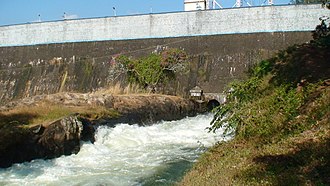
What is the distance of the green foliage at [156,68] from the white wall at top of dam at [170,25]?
265 centimetres

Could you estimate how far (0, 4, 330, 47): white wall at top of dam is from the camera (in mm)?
20859

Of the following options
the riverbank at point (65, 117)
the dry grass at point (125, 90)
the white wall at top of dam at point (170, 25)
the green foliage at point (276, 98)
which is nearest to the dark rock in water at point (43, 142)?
the riverbank at point (65, 117)

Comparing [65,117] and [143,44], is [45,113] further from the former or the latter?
[143,44]

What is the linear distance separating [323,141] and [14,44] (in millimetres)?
26026

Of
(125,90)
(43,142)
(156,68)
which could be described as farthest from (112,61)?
(43,142)

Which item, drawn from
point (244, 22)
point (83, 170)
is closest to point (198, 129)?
point (83, 170)

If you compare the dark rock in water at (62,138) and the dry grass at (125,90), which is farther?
the dry grass at (125,90)

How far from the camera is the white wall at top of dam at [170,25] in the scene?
20.9 meters

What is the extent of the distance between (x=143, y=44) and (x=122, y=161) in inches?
596

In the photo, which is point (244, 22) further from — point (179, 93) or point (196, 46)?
point (179, 93)

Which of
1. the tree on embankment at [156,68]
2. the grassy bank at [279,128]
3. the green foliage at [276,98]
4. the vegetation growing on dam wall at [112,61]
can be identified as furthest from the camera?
the vegetation growing on dam wall at [112,61]

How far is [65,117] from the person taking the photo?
32.1 ft

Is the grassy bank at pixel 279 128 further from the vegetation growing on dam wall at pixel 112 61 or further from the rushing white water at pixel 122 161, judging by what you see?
the vegetation growing on dam wall at pixel 112 61

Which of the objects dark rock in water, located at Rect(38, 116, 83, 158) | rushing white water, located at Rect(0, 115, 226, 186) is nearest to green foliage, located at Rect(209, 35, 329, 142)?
rushing white water, located at Rect(0, 115, 226, 186)
